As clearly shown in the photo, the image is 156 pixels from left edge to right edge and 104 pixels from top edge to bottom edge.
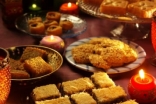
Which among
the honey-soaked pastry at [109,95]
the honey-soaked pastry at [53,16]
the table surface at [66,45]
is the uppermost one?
the honey-soaked pastry at [109,95]

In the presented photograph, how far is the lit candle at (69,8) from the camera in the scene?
1.45m

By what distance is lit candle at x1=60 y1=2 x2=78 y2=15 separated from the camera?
4.77 feet

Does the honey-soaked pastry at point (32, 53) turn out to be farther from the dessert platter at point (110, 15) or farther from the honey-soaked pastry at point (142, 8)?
the honey-soaked pastry at point (142, 8)

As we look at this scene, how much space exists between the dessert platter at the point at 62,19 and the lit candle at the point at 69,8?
3 centimetres

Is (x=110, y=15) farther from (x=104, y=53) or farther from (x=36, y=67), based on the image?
(x=36, y=67)

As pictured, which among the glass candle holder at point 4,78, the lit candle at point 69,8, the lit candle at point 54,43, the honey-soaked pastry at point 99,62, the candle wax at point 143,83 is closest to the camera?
the glass candle holder at point 4,78

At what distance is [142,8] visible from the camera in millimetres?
1263

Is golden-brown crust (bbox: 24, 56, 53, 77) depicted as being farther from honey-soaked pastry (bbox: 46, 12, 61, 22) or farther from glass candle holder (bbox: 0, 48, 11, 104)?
honey-soaked pastry (bbox: 46, 12, 61, 22)

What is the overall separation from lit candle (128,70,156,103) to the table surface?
0.05m

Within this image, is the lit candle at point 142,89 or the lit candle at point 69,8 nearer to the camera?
the lit candle at point 142,89

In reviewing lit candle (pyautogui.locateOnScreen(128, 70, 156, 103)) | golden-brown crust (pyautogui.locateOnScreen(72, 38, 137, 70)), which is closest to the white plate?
golden-brown crust (pyautogui.locateOnScreen(72, 38, 137, 70))

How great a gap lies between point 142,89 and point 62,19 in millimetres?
623

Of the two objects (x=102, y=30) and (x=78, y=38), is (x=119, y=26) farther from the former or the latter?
(x=78, y=38)

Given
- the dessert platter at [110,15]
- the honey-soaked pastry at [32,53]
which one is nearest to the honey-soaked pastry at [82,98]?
the honey-soaked pastry at [32,53]
